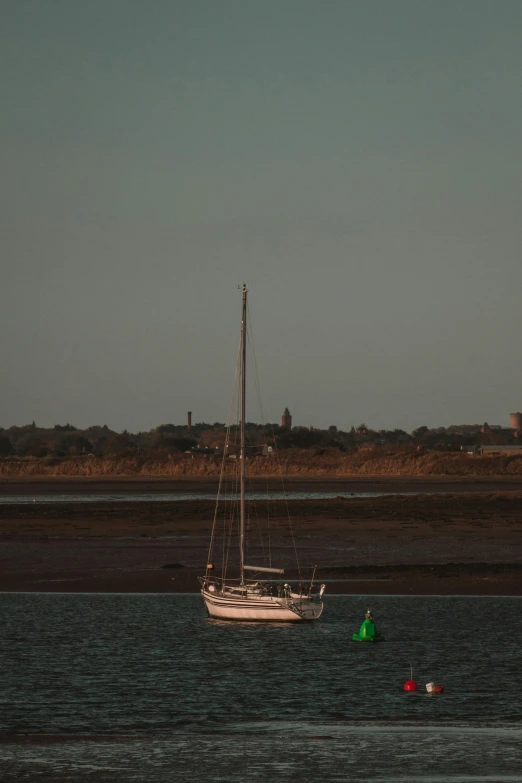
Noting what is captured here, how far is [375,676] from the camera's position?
2492 centimetres

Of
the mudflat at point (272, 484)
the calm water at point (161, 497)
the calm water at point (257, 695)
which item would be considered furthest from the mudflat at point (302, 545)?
the mudflat at point (272, 484)

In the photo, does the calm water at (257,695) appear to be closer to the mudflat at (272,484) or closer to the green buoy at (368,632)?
the green buoy at (368,632)

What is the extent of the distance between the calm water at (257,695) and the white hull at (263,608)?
1.48ft

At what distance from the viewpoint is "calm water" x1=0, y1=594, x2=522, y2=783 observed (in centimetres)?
1733

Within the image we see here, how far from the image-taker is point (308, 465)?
535 feet

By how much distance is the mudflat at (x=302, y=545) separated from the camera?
4041 centimetres

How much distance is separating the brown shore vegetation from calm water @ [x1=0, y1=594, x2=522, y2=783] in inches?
4268

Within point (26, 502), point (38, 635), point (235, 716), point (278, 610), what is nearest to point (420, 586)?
point (278, 610)

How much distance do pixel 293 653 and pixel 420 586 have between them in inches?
464

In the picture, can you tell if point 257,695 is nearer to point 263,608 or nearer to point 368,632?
point 368,632

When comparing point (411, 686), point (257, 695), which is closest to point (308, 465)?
point (411, 686)

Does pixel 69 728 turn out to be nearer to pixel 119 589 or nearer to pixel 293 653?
pixel 293 653

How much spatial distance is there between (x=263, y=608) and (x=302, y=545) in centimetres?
1867

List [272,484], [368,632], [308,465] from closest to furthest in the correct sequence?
[368,632] < [272,484] < [308,465]
